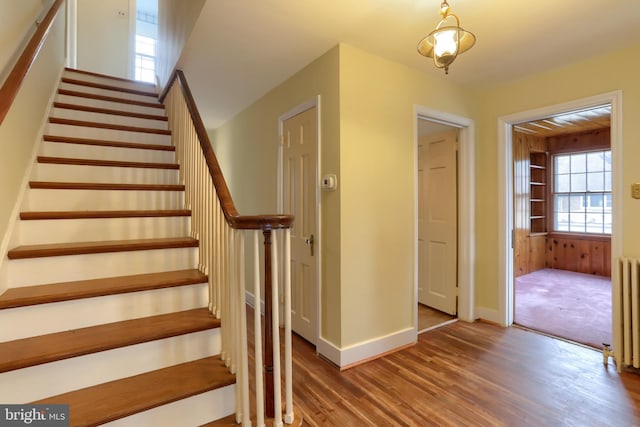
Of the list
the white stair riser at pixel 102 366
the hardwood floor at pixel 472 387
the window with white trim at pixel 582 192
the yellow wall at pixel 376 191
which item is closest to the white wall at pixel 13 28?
the white stair riser at pixel 102 366

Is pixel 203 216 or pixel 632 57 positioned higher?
pixel 632 57

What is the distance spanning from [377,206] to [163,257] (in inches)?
Answer: 62.7

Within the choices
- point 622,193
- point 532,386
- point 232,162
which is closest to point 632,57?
point 622,193

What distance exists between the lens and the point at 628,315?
7.17ft

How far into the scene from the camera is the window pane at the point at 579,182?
5332 mm

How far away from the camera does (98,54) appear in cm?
492

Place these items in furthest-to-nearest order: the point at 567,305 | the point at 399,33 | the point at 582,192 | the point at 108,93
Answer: the point at 582,192
the point at 567,305
the point at 108,93
the point at 399,33

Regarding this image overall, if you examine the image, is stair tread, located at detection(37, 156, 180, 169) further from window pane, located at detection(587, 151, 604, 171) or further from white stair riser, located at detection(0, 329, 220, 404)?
window pane, located at detection(587, 151, 604, 171)

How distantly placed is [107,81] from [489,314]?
4.95m

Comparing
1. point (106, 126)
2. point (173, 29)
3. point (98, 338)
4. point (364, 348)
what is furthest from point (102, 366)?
point (173, 29)

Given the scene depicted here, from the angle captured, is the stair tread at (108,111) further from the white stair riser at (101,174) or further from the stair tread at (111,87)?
the white stair riser at (101,174)

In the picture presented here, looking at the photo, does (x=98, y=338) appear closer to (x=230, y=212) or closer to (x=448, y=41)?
(x=230, y=212)

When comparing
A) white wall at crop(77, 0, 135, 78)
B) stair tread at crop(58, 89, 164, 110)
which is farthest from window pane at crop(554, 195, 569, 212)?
white wall at crop(77, 0, 135, 78)

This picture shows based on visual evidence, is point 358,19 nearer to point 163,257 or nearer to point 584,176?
point 163,257
